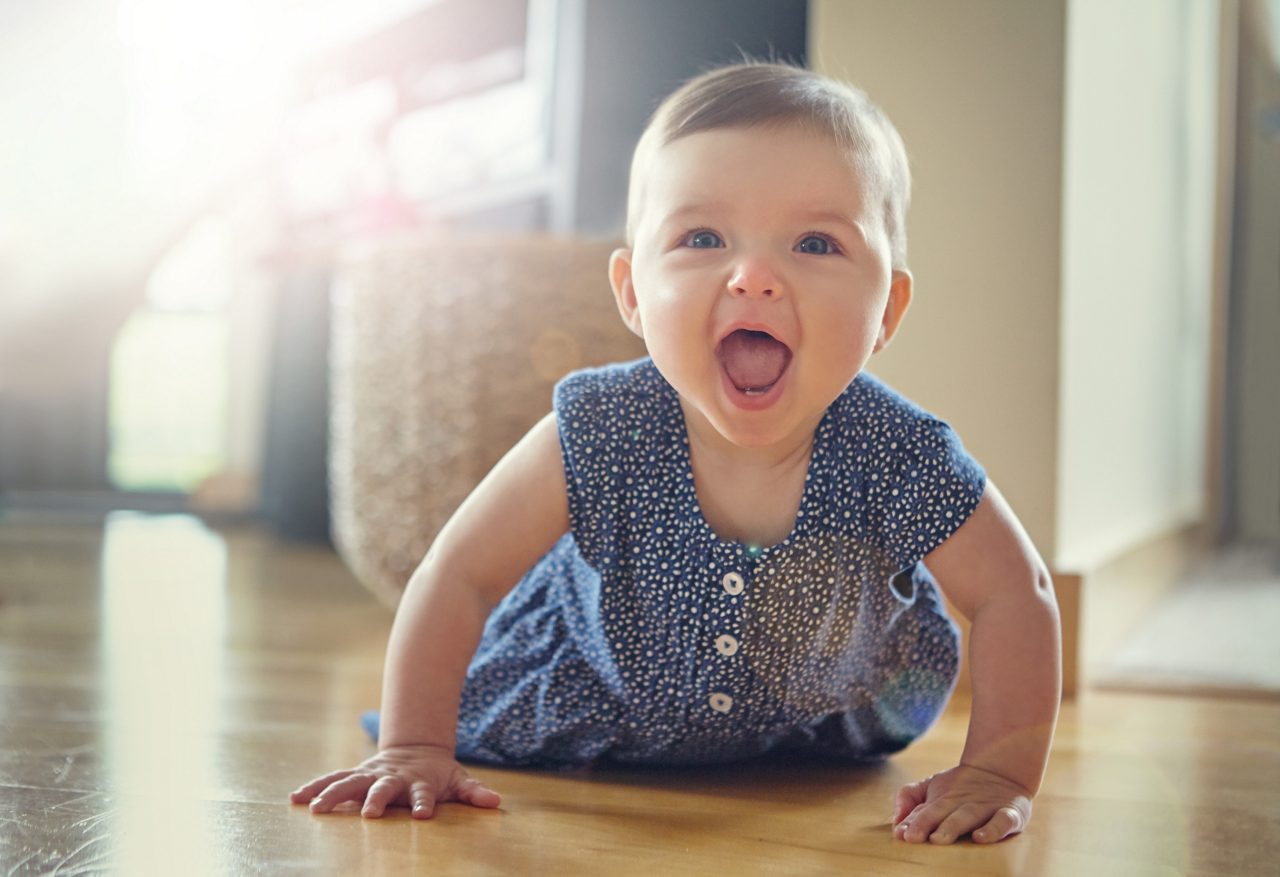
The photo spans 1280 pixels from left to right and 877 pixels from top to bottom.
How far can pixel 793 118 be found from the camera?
0.67m

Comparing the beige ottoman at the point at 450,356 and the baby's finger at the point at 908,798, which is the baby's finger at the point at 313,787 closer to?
the baby's finger at the point at 908,798

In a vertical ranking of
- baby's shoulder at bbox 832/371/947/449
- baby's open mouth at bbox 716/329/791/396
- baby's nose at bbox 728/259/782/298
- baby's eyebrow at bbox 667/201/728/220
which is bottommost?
baby's shoulder at bbox 832/371/947/449

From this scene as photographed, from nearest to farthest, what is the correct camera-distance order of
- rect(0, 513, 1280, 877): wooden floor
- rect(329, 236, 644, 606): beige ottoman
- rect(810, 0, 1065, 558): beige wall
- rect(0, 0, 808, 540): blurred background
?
rect(0, 513, 1280, 877): wooden floor < rect(810, 0, 1065, 558): beige wall < rect(329, 236, 644, 606): beige ottoman < rect(0, 0, 808, 540): blurred background

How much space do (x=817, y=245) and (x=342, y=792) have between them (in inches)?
14.8

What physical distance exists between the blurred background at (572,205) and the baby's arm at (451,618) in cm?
50

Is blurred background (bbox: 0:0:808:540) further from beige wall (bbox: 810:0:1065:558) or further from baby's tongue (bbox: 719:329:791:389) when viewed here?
baby's tongue (bbox: 719:329:791:389)

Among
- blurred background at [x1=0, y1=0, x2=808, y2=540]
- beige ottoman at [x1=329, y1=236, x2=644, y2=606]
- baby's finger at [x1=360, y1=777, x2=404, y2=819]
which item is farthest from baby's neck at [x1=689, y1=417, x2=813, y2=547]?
blurred background at [x1=0, y1=0, x2=808, y2=540]

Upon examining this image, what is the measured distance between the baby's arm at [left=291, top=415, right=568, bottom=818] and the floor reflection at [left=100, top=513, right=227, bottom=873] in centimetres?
8

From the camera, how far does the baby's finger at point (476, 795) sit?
666 mm

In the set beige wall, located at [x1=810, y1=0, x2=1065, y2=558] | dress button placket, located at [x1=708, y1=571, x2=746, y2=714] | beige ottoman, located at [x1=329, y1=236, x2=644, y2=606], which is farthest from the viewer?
beige ottoman, located at [x1=329, y1=236, x2=644, y2=606]

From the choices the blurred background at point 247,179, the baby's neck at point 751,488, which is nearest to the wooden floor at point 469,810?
the baby's neck at point 751,488

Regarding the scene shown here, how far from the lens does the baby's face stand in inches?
25.3


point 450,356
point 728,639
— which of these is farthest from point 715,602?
point 450,356

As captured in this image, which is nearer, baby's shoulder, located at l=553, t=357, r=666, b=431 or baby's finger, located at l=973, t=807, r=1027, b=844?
baby's finger, located at l=973, t=807, r=1027, b=844
